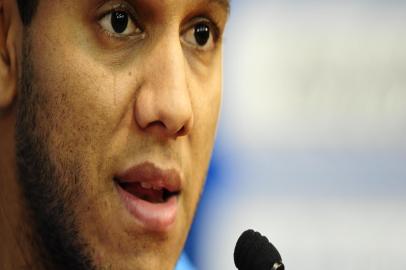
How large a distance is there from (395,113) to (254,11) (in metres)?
0.57

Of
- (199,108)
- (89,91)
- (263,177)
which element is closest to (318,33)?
(263,177)

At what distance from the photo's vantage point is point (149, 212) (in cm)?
145

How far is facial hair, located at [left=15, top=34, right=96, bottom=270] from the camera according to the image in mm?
1454

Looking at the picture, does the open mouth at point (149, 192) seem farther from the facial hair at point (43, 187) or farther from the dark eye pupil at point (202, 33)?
the dark eye pupil at point (202, 33)

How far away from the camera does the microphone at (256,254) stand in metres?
1.29

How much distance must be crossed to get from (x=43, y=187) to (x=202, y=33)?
1.49 feet

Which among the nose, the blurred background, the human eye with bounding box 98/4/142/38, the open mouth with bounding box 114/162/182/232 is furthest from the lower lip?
the blurred background

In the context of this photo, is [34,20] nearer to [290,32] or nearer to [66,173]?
[66,173]

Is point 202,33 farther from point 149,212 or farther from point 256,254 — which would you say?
point 256,254

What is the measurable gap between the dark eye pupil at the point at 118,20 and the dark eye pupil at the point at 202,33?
171 millimetres

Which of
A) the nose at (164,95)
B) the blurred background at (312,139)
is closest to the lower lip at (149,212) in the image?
the nose at (164,95)

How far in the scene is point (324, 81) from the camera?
2520 mm

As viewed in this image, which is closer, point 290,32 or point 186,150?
point 186,150

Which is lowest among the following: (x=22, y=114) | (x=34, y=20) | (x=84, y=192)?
(x=84, y=192)
